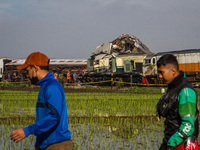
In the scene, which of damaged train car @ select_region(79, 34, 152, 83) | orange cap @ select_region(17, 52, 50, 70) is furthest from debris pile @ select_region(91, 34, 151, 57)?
orange cap @ select_region(17, 52, 50, 70)

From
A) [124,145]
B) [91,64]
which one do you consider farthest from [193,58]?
[124,145]

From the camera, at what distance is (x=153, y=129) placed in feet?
24.4

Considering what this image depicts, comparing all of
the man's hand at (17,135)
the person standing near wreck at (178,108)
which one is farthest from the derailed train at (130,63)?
the man's hand at (17,135)

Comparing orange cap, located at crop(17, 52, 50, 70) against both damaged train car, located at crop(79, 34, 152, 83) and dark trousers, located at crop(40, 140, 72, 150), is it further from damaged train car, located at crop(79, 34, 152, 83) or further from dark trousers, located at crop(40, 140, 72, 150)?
damaged train car, located at crop(79, 34, 152, 83)

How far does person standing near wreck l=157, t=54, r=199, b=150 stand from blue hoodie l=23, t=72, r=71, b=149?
903mm

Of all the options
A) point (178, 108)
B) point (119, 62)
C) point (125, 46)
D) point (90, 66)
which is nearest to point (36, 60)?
point (178, 108)

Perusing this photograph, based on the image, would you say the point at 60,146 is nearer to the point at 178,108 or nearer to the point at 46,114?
the point at 46,114

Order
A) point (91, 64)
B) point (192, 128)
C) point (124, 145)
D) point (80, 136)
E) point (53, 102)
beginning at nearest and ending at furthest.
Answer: point (192, 128)
point (53, 102)
point (124, 145)
point (80, 136)
point (91, 64)

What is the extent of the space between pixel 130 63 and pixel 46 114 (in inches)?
1066

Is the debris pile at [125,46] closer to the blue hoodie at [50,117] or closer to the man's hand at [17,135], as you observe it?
the blue hoodie at [50,117]

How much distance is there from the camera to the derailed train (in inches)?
1005

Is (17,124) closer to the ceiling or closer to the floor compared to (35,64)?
closer to the floor

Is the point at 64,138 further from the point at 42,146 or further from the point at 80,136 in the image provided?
the point at 80,136

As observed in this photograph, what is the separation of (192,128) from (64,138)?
114cm
